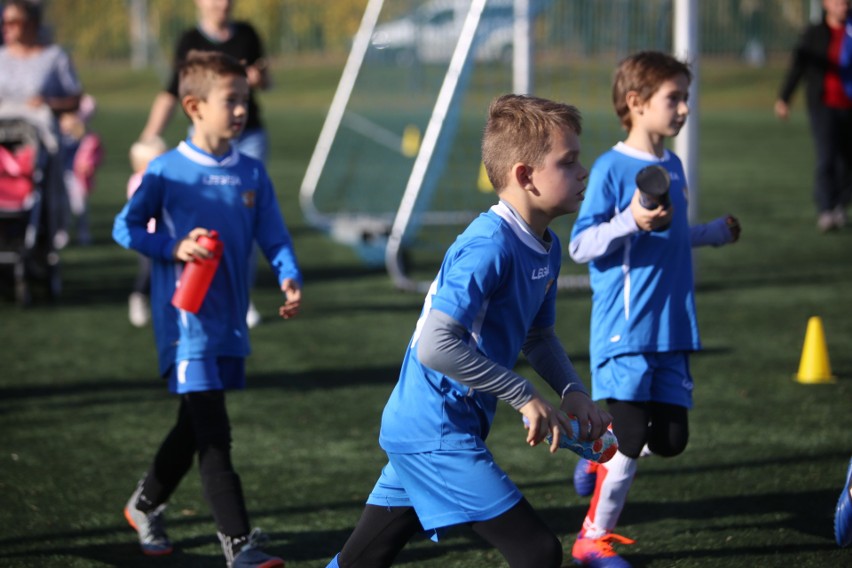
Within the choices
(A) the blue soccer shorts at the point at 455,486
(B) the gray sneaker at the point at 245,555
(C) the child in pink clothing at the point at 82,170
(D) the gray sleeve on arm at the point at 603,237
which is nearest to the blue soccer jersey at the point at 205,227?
(B) the gray sneaker at the point at 245,555

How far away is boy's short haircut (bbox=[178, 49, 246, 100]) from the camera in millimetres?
4703

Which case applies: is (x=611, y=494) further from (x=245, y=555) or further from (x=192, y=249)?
(x=192, y=249)

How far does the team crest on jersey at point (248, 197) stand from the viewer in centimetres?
475

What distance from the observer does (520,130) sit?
11.2 feet

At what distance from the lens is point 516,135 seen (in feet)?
11.2

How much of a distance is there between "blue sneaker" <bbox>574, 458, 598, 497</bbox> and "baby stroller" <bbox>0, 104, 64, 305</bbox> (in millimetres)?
5385

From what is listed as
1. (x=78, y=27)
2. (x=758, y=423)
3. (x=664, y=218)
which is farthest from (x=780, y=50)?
(x=664, y=218)

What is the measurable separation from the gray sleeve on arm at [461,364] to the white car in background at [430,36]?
897 cm

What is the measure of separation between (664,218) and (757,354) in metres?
3.95

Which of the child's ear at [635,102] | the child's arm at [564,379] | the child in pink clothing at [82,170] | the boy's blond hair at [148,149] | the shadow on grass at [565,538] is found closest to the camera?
the child's arm at [564,379]

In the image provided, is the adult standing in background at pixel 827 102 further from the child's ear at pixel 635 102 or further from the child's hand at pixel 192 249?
the child's hand at pixel 192 249

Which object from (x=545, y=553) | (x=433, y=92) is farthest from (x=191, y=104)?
(x=433, y=92)

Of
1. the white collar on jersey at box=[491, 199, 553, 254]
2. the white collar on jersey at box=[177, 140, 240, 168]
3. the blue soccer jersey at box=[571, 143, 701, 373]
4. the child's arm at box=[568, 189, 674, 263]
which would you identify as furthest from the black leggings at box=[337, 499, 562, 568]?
the white collar on jersey at box=[177, 140, 240, 168]

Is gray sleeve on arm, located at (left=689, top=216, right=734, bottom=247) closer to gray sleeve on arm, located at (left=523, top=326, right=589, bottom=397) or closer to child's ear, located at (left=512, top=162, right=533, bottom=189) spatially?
gray sleeve on arm, located at (left=523, top=326, right=589, bottom=397)
